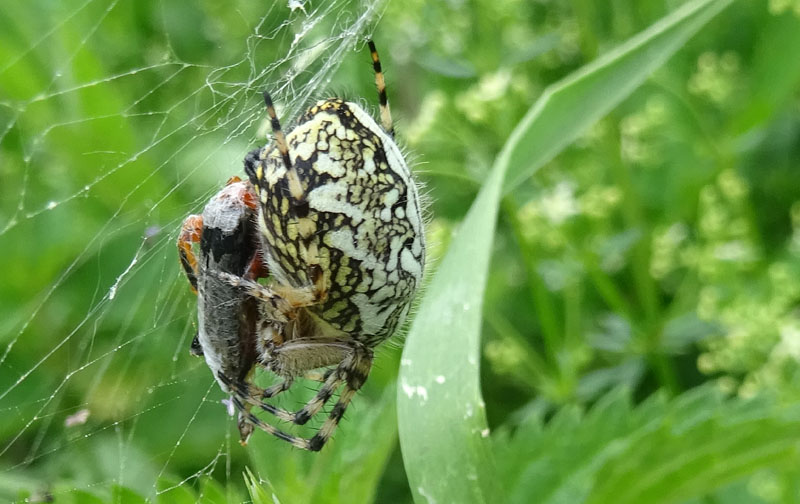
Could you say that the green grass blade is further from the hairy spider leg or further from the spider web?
the spider web

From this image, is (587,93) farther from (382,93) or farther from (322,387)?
(322,387)

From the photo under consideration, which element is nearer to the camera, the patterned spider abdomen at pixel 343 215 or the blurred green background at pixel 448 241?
the patterned spider abdomen at pixel 343 215

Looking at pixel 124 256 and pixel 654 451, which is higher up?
pixel 124 256

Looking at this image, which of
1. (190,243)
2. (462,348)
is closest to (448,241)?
(190,243)

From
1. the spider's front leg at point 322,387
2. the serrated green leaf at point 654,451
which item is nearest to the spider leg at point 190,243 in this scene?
the spider's front leg at point 322,387

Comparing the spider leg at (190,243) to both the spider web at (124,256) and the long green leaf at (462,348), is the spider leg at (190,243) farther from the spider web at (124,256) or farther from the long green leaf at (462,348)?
the long green leaf at (462,348)

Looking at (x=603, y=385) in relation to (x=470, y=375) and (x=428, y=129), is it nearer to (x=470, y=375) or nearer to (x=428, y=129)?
(x=428, y=129)

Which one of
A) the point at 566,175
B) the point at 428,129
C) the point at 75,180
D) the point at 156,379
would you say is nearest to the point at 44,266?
the point at 75,180
